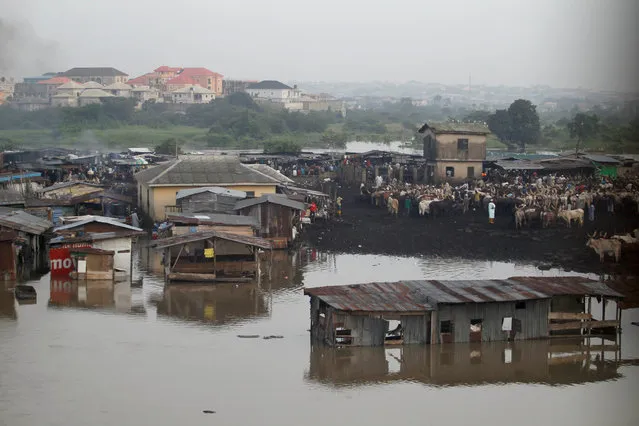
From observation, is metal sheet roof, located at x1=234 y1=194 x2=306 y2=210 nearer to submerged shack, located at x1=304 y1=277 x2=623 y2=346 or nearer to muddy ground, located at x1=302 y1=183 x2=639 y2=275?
muddy ground, located at x1=302 y1=183 x2=639 y2=275

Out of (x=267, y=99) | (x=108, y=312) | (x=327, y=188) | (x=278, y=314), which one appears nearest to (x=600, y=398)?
(x=278, y=314)

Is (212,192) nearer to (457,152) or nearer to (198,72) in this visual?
(457,152)

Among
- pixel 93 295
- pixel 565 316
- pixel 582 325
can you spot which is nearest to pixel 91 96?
pixel 93 295

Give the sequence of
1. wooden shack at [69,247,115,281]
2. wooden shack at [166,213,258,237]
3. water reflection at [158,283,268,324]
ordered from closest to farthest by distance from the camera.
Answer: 1. water reflection at [158,283,268,324]
2. wooden shack at [69,247,115,281]
3. wooden shack at [166,213,258,237]

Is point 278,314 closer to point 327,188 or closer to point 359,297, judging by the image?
point 359,297

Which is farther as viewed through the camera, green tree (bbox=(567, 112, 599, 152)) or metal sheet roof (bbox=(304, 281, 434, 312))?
green tree (bbox=(567, 112, 599, 152))

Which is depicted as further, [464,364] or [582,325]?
[582,325]

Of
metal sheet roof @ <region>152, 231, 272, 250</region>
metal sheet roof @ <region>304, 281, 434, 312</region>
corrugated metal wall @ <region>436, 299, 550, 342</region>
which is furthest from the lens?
metal sheet roof @ <region>152, 231, 272, 250</region>

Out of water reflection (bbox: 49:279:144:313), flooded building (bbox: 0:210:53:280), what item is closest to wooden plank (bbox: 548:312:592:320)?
water reflection (bbox: 49:279:144:313)
